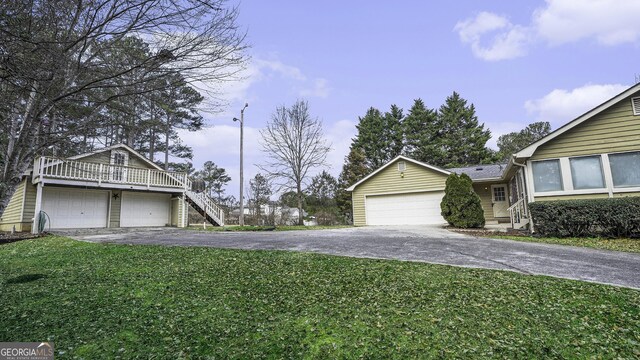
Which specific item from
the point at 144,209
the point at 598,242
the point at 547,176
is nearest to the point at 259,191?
the point at 144,209

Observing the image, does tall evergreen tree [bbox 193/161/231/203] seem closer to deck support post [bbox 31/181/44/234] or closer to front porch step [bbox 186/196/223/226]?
front porch step [bbox 186/196/223/226]

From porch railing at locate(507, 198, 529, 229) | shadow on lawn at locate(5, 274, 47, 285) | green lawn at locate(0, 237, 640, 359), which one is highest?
porch railing at locate(507, 198, 529, 229)

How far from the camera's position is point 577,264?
17.9ft

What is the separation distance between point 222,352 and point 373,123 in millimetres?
41624

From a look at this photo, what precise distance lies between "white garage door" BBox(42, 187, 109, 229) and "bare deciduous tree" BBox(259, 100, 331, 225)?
10394 mm

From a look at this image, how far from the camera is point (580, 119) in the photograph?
10102 mm

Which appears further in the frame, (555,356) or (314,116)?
(314,116)

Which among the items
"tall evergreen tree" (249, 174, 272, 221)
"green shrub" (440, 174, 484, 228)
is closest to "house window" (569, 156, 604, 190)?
"green shrub" (440, 174, 484, 228)

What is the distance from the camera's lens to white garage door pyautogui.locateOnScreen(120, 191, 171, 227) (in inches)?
705

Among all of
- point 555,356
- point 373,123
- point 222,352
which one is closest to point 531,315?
point 555,356

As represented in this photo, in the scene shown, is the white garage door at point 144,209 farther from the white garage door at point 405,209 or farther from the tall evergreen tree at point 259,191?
the white garage door at point 405,209

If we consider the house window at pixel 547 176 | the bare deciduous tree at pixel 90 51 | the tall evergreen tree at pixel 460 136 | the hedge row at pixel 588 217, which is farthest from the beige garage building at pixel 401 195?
the tall evergreen tree at pixel 460 136

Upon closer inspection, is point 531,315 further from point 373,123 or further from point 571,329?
point 373,123

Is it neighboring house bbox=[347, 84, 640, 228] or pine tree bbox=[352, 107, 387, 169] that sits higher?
pine tree bbox=[352, 107, 387, 169]
